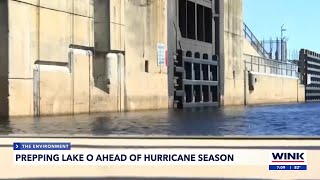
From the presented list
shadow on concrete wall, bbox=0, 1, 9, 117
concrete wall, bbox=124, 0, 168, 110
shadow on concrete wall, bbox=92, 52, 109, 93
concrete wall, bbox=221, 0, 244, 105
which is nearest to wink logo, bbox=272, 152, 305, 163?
shadow on concrete wall, bbox=0, 1, 9, 117

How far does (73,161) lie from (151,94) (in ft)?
81.9

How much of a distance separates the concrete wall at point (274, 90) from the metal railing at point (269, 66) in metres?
0.49

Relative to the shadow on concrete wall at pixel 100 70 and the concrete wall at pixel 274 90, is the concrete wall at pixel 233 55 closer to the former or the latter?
the concrete wall at pixel 274 90

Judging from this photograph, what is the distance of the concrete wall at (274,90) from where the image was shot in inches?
1977

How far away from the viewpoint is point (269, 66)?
54.2 metres

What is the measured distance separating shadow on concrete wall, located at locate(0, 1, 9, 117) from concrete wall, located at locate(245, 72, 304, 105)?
1217 inches

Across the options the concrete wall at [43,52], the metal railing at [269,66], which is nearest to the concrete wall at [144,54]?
the concrete wall at [43,52]

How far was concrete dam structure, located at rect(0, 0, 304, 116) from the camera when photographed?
67.4ft

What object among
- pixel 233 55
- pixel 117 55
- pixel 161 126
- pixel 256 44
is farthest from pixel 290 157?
pixel 256 44

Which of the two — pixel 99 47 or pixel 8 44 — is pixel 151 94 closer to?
pixel 99 47

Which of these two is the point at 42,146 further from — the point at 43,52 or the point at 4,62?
the point at 43,52

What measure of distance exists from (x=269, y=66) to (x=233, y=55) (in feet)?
33.6

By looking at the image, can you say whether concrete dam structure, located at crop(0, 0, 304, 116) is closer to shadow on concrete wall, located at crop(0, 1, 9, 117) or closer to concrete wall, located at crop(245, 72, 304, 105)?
shadow on concrete wall, located at crop(0, 1, 9, 117)

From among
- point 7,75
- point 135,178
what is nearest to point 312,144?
point 135,178
